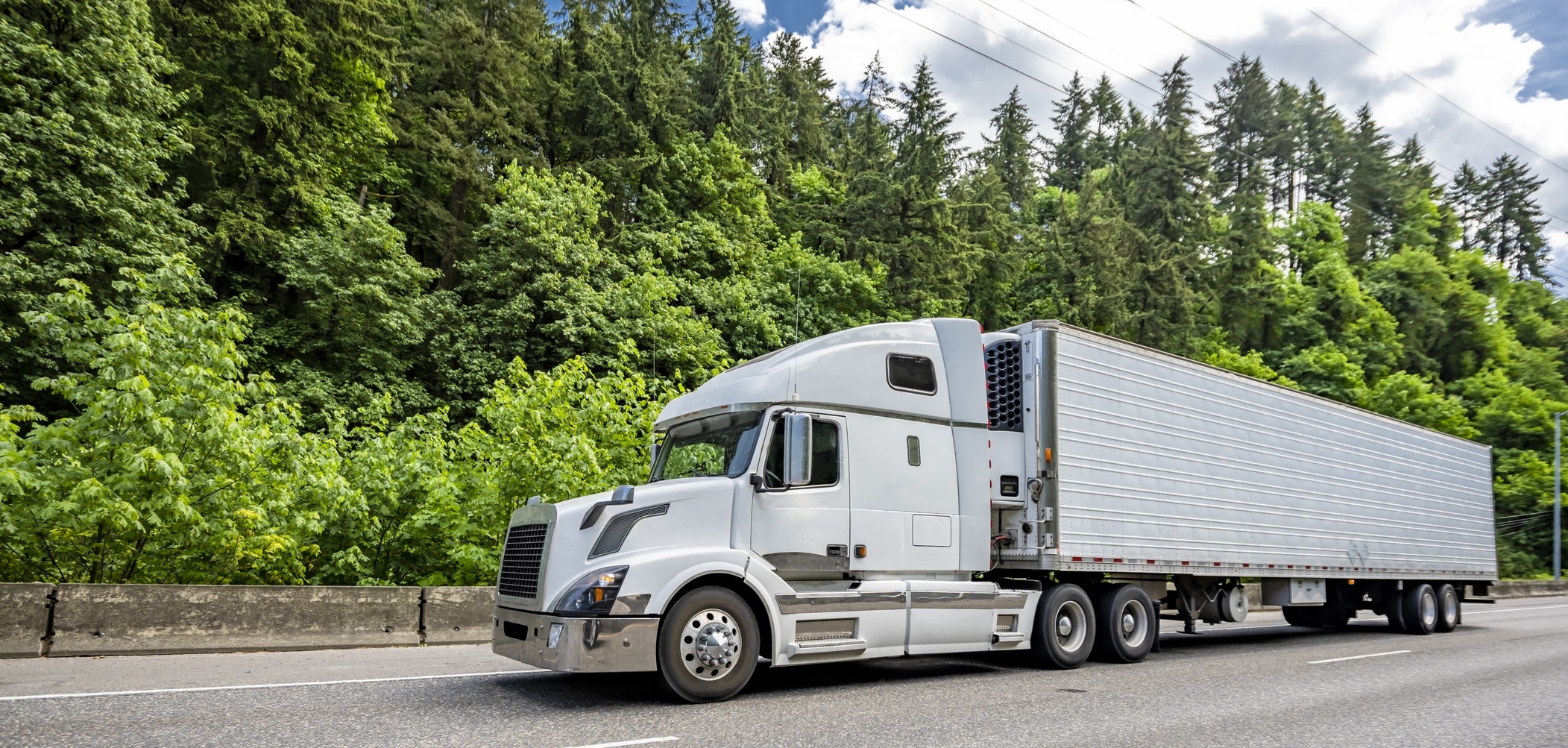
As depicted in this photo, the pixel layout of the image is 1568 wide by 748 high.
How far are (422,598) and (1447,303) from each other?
6377 centimetres

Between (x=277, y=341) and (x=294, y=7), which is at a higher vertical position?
(x=294, y=7)

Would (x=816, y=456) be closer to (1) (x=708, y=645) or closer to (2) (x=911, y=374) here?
(2) (x=911, y=374)

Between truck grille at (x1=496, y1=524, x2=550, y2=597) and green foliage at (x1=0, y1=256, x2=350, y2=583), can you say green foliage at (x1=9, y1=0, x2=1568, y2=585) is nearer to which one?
green foliage at (x1=0, y1=256, x2=350, y2=583)

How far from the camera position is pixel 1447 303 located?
56.5 meters

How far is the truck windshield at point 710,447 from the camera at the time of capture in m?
8.14

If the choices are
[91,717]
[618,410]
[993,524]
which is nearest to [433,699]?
[91,717]

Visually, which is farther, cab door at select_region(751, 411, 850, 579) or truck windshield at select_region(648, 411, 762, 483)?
truck windshield at select_region(648, 411, 762, 483)

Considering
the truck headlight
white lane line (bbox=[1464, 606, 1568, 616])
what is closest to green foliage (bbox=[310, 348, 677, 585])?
the truck headlight

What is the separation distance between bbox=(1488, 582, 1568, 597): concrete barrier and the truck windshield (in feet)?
101

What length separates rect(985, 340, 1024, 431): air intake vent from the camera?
9.98m

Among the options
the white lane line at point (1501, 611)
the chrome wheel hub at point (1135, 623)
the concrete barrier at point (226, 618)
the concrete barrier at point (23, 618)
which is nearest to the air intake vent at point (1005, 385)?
the chrome wheel hub at point (1135, 623)

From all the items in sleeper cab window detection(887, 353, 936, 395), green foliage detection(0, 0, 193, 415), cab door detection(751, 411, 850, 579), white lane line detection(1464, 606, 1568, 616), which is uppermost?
green foliage detection(0, 0, 193, 415)

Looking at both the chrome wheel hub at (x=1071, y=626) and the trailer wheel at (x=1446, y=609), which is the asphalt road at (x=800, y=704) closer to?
the chrome wheel hub at (x=1071, y=626)

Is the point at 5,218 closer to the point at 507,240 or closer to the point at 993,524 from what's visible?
the point at 507,240
